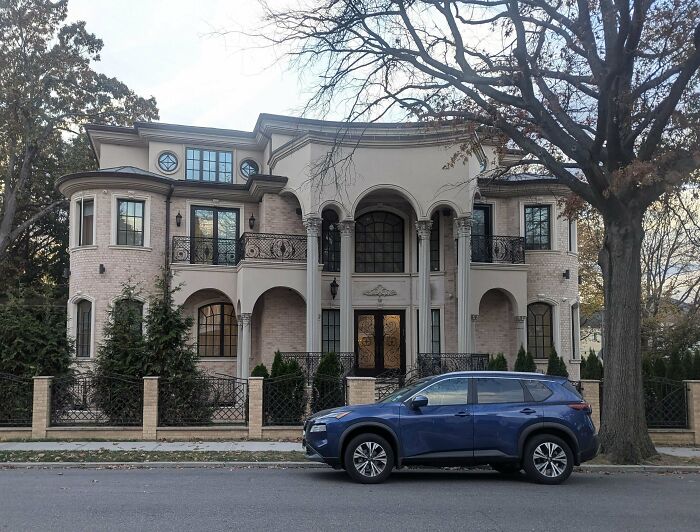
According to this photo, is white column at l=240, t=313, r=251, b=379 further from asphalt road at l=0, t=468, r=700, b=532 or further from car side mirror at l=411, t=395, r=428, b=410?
car side mirror at l=411, t=395, r=428, b=410

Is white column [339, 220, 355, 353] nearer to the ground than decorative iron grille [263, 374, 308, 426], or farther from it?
farther from it

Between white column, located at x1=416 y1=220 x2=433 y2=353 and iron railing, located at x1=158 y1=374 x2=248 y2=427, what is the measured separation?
7.12 m

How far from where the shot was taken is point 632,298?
41.7 ft

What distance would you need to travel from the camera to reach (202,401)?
1468cm

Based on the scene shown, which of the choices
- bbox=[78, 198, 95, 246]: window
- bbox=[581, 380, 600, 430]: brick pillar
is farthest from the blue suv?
bbox=[78, 198, 95, 246]: window

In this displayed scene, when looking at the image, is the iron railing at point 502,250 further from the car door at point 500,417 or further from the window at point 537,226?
the car door at point 500,417

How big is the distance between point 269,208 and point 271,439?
989cm

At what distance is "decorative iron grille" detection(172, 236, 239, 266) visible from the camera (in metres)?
22.4

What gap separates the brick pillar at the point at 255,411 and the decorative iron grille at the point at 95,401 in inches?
95.7

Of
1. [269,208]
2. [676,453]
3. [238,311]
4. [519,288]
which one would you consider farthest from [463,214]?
[676,453]

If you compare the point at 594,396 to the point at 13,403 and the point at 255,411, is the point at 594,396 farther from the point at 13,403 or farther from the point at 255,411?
the point at 13,403

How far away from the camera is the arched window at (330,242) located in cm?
2267

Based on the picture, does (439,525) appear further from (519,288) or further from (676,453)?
(519,288)

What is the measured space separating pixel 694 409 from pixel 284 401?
9062mm
